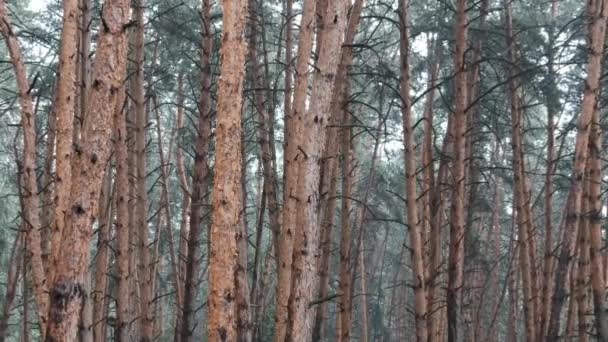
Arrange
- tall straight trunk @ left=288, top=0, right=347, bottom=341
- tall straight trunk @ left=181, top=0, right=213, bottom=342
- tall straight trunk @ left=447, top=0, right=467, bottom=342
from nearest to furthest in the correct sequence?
tall straight trunk @ left=288, top=0, right=347, bottom=341 → tall straight trunk @ left=447, top=0, right=467, bottom=342 → tall straight trunk @ left=181, top=0, right=213, bottom=342

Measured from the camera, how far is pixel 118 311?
8.85 m

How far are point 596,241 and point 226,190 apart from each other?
4.87m

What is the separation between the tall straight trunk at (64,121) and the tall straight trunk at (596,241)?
5.69 m

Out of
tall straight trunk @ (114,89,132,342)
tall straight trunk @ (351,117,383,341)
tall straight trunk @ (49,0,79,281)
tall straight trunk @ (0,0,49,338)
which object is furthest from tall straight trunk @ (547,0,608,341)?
tall straight trunk @ (0,0,49,338)

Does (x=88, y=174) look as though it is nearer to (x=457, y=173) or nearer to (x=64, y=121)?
(x=64, y=121)

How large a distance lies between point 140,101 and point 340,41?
12.8ft

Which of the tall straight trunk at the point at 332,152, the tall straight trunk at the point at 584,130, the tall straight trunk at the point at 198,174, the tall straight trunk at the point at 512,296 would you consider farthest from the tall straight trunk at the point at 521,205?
the tall straight trunk at the point at 198,174

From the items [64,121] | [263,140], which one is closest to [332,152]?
[263,140]

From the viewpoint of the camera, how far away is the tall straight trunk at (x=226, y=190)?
5527 millimetres

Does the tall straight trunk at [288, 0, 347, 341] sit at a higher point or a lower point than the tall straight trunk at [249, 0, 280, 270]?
lower

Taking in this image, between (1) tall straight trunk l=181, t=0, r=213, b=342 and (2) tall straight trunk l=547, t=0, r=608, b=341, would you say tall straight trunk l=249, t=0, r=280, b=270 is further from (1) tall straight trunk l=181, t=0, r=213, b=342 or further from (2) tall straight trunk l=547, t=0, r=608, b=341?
(2) tall straight trunk l=547, t=0, r=608, b=341

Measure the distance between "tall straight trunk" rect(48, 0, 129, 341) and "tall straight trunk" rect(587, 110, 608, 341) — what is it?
530 centimetres

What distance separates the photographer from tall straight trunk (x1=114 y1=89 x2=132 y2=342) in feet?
28.2

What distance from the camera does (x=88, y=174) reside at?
5.39 meters
